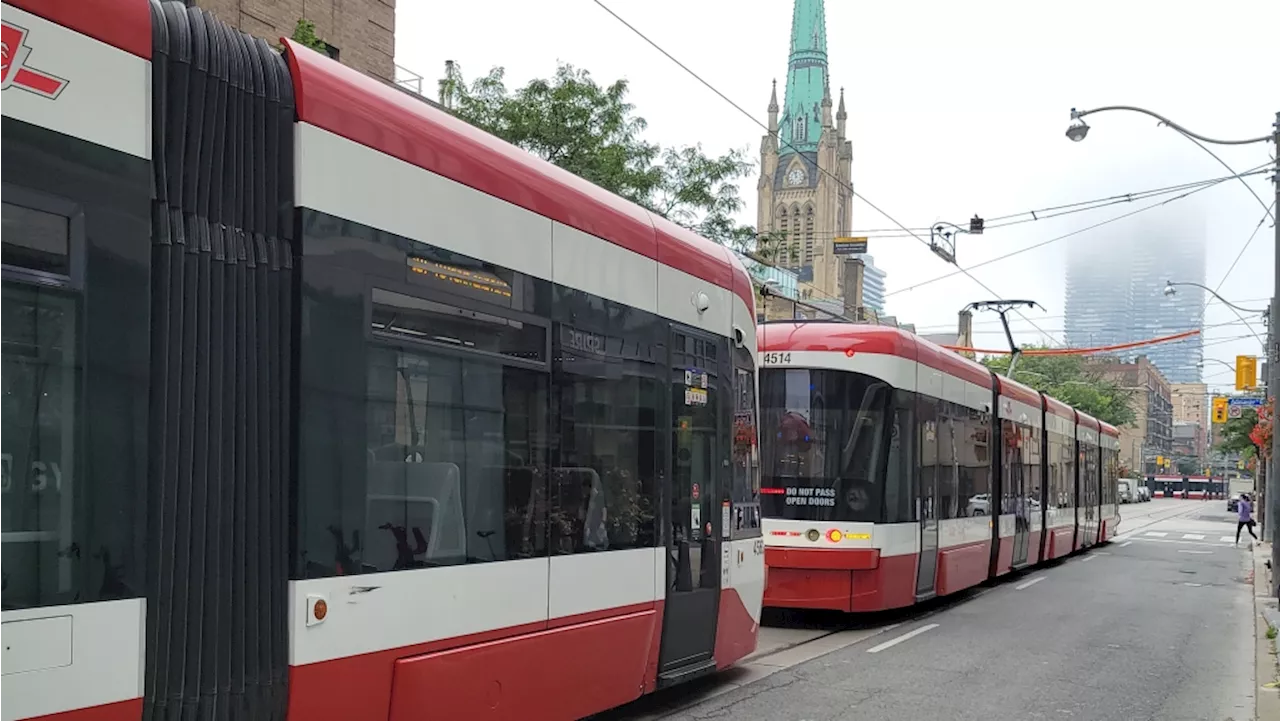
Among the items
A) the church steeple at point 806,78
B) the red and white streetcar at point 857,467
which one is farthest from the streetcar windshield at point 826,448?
the church steeple at point 806,78

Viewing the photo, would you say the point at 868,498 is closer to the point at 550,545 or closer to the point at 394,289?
the point at 550,545

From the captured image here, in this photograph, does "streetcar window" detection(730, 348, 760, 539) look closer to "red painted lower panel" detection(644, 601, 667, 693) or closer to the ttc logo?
"red painted lower panel" detection(644, 601, 667, 693)

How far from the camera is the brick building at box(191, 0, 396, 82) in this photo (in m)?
19.6

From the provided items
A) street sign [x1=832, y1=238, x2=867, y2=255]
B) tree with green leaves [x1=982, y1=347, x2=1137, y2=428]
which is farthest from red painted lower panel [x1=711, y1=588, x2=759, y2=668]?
tree with green leaves [x1=982, y1=347, x2=1137, y2=428]

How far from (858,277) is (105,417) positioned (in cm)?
4774

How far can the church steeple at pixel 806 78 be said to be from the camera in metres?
112

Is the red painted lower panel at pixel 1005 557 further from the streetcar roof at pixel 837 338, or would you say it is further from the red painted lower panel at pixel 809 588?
the red painted lower panel at pixel 809 588

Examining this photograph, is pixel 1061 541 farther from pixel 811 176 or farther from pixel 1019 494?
pixel 811 176

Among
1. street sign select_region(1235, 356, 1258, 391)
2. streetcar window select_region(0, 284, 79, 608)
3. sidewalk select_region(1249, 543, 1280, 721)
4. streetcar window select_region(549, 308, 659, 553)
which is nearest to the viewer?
streetcar window select_region(0, 284, 79, 608)

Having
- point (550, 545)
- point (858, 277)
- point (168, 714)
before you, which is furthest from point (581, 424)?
point (858, 277)

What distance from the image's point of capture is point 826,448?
1255 centimetres

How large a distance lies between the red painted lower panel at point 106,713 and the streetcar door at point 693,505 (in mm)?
4234

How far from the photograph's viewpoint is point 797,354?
12797 millimetres

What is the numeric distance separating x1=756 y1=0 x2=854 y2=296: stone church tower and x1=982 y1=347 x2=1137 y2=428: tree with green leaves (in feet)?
50.8
